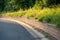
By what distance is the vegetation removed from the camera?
915 inches

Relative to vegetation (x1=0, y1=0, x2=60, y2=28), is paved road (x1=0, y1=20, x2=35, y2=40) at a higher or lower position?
higher

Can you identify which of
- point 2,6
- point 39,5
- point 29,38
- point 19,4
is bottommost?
point 2,6

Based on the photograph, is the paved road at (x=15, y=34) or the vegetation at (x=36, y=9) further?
the vegetation at (x=36, y=9)

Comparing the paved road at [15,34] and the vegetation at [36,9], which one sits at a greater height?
the paved road at [15,34]

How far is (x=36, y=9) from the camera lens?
36.0 metres

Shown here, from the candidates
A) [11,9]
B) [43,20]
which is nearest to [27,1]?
[11,9]

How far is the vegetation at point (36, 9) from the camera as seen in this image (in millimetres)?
23234

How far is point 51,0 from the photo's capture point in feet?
104

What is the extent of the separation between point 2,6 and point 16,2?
17167 mm

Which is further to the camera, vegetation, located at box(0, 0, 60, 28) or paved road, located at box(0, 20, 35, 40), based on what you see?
vegetation, located at box(0, 0, 60, 28)

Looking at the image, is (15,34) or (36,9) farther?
(36,9)

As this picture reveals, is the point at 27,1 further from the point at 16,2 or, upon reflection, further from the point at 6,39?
the point at 6,39

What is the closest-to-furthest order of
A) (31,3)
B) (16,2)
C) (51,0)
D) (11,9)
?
(51,0) → (31,3) → (16,2) → (11,9)

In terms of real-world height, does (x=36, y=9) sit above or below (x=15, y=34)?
below
